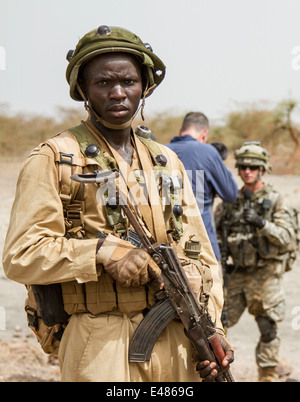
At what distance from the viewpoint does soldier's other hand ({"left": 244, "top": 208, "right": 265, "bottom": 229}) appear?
20.5ft

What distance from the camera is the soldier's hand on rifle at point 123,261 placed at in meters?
2.51

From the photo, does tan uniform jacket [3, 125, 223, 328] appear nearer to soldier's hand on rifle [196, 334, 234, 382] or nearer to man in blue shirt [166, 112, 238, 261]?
soldier's hand on rifle [196, 334, 234, 382]

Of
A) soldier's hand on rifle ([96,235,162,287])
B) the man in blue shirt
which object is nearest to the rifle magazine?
soldier's hand on rifle ([96,235,162,287])

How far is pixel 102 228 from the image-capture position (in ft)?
8.83

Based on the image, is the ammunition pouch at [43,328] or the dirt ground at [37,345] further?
the dirt ground at [37,345]

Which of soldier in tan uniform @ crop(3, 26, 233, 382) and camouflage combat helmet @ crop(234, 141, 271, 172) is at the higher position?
camouflage combat helmet @ crop(234, 141, 271, 172)

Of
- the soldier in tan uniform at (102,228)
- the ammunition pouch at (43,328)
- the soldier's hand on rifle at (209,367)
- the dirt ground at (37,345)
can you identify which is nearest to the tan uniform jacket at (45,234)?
the soldier in tan uniform at (102,228)

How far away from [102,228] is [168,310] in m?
0.44

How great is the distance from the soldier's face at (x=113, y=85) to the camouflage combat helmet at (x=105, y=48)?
0.04m

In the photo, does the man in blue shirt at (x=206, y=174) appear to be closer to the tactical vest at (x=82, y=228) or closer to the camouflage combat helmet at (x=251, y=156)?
the camouflage combat helmet at (x=251, y=156)

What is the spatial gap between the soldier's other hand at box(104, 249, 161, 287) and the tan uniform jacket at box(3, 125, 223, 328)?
0.25 ft

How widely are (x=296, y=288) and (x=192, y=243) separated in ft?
23.9
